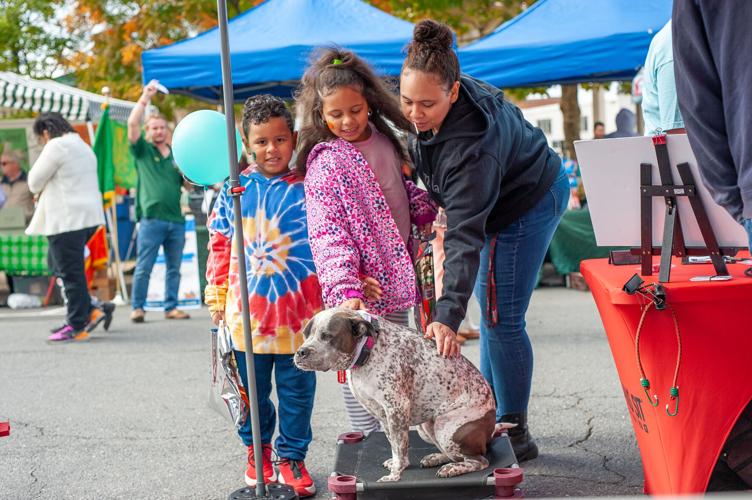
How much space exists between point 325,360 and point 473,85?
3.73 feet

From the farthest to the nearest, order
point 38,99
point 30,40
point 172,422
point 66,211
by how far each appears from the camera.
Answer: point 30,40, point 38,99, point 66,211, point 172,422

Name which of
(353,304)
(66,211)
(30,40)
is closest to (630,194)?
(353,304)

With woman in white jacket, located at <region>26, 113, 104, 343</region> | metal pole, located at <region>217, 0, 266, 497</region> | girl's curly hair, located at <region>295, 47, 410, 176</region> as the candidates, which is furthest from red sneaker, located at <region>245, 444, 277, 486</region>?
woman in white jacket, located at <region>26, 113, 104, 343</region>

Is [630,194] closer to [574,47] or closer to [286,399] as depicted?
[286,399]

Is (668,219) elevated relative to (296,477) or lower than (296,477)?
elevated

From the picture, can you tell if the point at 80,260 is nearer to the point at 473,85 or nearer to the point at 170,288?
the point at 170,288

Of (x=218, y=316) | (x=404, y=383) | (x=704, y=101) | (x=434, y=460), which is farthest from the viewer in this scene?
(x=218, y=316)

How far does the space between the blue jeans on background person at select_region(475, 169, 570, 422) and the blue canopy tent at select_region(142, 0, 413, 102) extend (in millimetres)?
4151

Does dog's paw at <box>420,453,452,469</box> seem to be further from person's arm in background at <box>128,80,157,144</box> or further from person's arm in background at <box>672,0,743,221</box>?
person's arm in background at <box>128,80,157,144</box>

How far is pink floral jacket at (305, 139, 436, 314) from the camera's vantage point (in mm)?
3096

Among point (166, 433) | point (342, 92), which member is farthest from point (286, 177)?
point (166, 433)

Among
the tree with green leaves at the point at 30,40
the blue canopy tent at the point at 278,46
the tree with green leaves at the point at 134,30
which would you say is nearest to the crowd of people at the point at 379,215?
the blue canopy tent at the point at 278,46

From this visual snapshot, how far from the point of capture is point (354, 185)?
3.17m

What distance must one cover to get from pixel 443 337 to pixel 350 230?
53 centimetres
